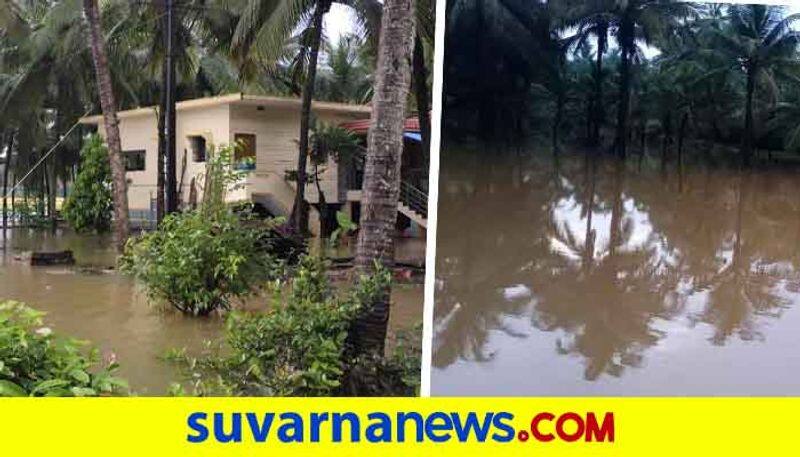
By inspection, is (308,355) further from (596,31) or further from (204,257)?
(204,257)

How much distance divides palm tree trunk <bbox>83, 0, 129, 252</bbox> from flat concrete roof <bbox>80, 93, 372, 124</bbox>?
165 mm

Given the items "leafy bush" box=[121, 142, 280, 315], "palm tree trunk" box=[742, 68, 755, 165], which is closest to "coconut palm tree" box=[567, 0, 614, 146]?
"palm tree trunk" box=[742, 68, 755, 165]

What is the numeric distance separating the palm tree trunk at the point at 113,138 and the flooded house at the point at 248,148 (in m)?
0.14

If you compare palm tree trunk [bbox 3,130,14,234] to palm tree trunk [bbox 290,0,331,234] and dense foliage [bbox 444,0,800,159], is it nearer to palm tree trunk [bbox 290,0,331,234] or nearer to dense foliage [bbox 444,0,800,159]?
palm tree trunk [bbox 290,0,331,234]

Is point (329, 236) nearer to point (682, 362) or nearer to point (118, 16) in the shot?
point (682, 362)

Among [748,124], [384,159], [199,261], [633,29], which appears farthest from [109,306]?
[748,124]

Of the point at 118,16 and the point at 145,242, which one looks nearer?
the point at 145,242

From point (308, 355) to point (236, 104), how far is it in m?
2.42

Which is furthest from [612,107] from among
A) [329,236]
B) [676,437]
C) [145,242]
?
[145,242]

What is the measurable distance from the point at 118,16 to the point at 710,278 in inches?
155

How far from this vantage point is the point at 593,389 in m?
2.29

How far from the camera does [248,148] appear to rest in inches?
176

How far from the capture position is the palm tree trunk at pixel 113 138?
12.8 ft

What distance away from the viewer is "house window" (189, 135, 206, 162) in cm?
420
